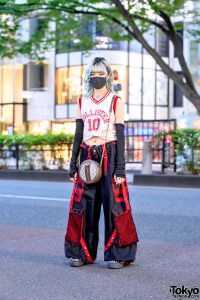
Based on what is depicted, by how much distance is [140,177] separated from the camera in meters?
19.1

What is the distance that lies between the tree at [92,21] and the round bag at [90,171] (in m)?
13.4

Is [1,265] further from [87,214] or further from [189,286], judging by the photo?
[189,286]

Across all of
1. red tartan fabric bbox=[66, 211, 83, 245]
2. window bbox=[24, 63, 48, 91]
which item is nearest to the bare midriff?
red tartan fabric bbox=[66, 211, 83, 245]

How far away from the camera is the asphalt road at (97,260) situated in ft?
17.4

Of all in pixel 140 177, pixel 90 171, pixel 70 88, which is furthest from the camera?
pixel 70 88

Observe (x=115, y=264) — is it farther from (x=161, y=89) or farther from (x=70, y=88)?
(x=161, y=89)

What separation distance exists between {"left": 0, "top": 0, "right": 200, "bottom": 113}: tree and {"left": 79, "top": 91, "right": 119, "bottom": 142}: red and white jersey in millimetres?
12983

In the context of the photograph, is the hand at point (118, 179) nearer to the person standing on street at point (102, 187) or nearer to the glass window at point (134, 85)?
the person standing on street at point (102, 187)

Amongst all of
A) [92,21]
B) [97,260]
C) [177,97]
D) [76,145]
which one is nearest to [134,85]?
[177,97]

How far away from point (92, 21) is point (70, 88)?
75.5ft

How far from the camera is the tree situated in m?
19.3

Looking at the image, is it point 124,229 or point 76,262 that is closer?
point 124,229

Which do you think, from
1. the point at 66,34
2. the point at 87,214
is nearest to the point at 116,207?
the point at 87,214

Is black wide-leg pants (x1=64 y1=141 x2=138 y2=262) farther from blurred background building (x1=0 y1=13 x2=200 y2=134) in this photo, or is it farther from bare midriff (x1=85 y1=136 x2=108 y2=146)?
blurred background building (x1=0 y1=13 x2=200 y2=134)
